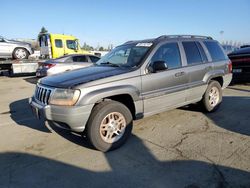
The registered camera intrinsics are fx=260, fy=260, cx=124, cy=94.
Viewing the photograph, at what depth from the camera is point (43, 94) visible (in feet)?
14.4

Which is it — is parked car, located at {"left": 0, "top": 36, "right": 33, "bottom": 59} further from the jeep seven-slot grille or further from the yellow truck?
the jeep seven-slot grille

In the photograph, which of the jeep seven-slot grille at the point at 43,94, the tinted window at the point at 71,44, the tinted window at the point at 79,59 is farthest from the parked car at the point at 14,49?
the jeep seven-slot grille at the point at 43,94

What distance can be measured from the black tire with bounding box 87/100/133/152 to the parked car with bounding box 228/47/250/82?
722 centimetres

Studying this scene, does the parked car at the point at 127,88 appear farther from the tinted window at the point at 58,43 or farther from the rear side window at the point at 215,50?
the tinted window at the point at 58,43

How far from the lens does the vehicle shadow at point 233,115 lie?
5287 millimetres

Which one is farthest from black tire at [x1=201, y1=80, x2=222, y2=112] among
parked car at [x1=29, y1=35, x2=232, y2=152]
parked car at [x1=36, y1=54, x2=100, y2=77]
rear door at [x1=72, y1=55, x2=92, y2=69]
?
rear door at [x1=72, y1=55, x2=92, y2=69]

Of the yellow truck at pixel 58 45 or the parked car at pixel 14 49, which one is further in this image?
the yellow truck at pixel 58 45

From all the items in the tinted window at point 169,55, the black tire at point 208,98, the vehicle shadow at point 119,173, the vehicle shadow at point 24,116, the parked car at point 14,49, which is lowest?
the vehicle shadow at point 119,173

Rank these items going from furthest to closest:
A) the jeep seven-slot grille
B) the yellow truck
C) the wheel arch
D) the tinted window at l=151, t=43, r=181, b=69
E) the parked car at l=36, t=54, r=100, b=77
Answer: the yellow truck < the parked car at l=36, t=54, r=100, b=77 < the tinted window at l=151, t=43, r=181, b=69 < the jeep seven-slot grille < the wheel arch

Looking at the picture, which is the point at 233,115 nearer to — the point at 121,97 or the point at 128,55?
the point at 128,55

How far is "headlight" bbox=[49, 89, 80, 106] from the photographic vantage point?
12.9 feet

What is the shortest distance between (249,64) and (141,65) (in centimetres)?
676

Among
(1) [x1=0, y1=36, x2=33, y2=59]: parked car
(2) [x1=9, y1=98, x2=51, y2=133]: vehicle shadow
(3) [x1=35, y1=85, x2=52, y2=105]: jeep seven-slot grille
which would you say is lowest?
(2) [x1=9, y1=98, x2=51, y2=133]: vehicle shadow

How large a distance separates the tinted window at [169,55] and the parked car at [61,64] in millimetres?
A: 8234
